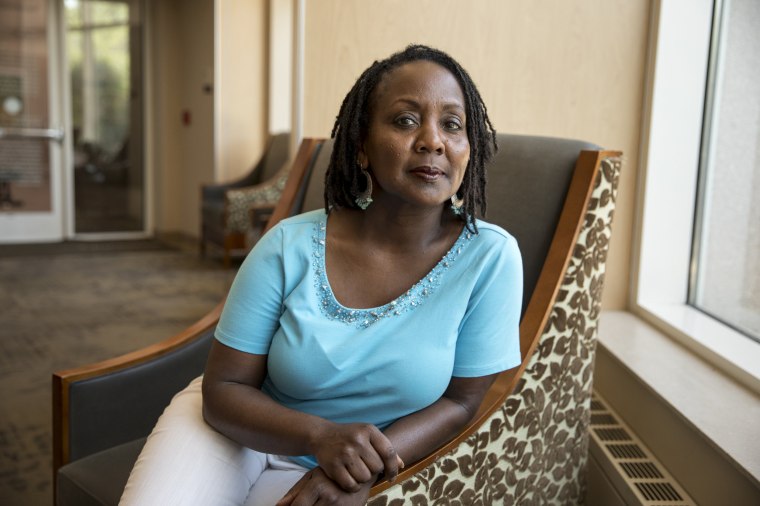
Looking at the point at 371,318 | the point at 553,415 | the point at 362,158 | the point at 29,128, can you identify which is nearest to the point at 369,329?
the point at 371,318

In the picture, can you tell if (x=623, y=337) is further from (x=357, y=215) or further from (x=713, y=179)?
(x=357, y=215)

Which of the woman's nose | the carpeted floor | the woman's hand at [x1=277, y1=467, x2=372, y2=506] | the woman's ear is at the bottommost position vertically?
the carpeted floor

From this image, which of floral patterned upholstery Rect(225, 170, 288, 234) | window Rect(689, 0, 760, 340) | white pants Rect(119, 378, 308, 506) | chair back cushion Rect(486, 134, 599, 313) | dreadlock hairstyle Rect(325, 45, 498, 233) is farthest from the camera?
floral patterned upholstery Rect(225, 170, 288, 234)

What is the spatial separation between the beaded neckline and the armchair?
160 inches

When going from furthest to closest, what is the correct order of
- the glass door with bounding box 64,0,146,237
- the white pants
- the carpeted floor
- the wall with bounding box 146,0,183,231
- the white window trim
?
1. the wall with bounding box 146,0,183,231
2. the glass door with bounding box 64,0,146,237
3. the carpeted floor
4. the white window trim
5. the white pants

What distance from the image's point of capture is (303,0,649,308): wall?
7.30 feet

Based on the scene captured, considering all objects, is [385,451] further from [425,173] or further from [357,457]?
[425,173]

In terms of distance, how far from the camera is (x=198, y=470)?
46.8 inches

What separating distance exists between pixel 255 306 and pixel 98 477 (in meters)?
0.53

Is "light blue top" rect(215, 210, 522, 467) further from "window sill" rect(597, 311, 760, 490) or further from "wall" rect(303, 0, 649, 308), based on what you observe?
"wall" rect(303, 0, 649, 308)

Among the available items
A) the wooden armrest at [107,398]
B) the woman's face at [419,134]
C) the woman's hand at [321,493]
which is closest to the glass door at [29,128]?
the wooden armrest at [107,398]

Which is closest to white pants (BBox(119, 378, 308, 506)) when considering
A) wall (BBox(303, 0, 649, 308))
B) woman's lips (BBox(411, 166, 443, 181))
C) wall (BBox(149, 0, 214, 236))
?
woman's lips (BBox(411, 166, 443, 181))

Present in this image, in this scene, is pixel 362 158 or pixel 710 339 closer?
pixel 362 158

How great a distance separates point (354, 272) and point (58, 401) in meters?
0.74
